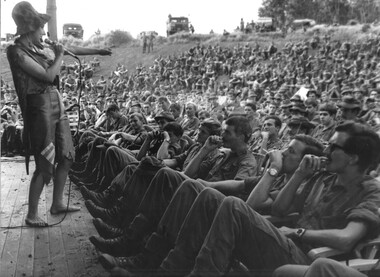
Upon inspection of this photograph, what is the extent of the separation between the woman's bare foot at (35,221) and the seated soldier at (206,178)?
577mm

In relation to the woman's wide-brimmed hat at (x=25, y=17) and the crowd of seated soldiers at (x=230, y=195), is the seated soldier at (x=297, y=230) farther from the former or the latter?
the woman's wide-brimmed hat at (x=25, y=17)

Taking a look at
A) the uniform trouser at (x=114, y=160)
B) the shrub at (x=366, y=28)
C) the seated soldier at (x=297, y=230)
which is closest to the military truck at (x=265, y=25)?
the shrub at (x=366, y=28)

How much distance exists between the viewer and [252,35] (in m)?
30.3

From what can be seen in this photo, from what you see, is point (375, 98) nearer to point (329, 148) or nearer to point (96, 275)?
point (329, 148)

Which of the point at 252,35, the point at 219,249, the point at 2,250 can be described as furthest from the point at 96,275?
the point at 252,35

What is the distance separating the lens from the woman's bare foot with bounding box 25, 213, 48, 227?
363 cm

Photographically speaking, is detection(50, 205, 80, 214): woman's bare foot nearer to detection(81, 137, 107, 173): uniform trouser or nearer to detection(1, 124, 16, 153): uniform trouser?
detection(81, 137, 107, 173): uniform trouser

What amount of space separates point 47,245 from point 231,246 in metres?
1.70

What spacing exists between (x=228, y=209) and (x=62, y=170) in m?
2.39

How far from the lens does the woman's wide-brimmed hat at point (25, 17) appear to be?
3541mm

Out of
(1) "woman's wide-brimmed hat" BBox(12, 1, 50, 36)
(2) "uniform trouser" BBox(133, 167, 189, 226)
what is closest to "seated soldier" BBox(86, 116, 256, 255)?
(2) "uniform trouser" BBox(133, 167, 189, 226)

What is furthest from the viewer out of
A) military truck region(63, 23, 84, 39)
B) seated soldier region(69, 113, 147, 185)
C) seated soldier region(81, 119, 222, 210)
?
military truck region(63, 23, 84, 39)

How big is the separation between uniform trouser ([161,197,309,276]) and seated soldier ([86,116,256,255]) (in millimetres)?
509

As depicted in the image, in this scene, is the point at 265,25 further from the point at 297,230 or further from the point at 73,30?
the point at 297,230
